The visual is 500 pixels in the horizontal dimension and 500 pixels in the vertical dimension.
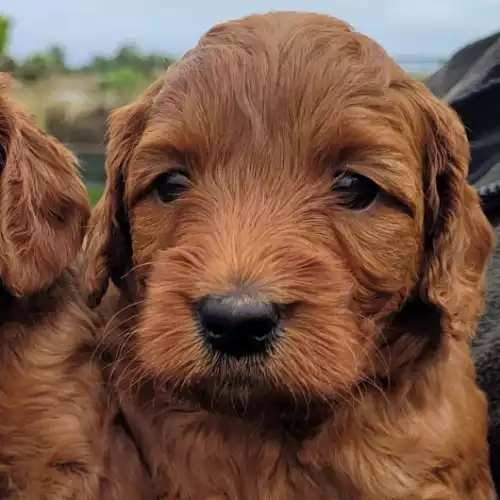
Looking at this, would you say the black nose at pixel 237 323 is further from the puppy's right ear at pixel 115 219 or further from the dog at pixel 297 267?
the puppy's right ear at pixel 115 219

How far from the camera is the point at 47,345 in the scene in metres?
2.40

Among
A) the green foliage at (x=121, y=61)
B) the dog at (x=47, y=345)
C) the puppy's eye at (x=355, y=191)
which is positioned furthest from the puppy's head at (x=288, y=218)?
the green foliage at (x=121, y=61)

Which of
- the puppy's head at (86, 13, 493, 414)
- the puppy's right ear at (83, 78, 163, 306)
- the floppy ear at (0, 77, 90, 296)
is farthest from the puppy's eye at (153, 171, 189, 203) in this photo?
the floppy ear at (0, 77, 90, 296)

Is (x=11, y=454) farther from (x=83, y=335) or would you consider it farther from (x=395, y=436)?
(x=395, y=436)

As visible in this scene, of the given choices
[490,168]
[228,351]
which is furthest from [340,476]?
[490,168]

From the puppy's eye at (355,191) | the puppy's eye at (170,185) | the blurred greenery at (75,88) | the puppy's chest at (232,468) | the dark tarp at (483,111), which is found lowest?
the blurred greenery at (75,88)

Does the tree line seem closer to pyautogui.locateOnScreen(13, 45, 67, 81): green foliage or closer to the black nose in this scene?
pyautogui.locateOnScreen(13, 45, 67, 81): green foliage

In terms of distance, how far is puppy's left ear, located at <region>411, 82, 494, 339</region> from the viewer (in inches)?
87.4

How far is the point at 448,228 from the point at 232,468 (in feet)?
2.57

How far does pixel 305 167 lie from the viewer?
2092 mm

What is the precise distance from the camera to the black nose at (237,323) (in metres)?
1.75

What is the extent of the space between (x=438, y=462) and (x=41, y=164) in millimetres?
1283

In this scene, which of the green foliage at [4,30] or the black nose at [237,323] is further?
the green foliage at [4,30]

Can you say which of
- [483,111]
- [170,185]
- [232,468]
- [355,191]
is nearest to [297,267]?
[355,191]
